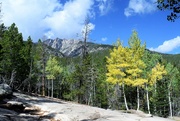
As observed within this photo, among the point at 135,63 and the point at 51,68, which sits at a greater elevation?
the point at 51,68

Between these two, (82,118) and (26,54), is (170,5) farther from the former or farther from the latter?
(26,54)

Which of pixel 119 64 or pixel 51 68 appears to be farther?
pixel 51 68

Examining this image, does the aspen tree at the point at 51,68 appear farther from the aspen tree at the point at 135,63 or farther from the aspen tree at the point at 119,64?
the aspen tree at the point at 119,64

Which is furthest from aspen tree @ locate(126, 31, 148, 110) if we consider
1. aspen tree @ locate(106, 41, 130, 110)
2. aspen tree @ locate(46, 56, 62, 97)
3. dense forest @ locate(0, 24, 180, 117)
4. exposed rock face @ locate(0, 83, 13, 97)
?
aspen tree @ locate(46, 56, 62, 97)

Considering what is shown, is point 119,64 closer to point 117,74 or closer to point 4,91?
point 117,74

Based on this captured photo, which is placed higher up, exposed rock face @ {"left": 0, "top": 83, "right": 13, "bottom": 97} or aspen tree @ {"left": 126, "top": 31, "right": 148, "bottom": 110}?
aspen tree @ {"left": 126, "top": 31, "right": 148, "bottom": 110}

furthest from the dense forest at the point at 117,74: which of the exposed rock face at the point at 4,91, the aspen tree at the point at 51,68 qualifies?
the exposed rock face at the point at 4,91

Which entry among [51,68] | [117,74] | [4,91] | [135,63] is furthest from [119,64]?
[51,68]

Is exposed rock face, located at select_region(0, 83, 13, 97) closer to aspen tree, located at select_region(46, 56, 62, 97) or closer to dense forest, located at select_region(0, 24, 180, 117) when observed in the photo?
dense forest, located at select_region(0, 24, 180, 117)

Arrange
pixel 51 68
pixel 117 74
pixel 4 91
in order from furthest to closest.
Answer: pixel 51 68, pixel 117 74, pixel 4 91

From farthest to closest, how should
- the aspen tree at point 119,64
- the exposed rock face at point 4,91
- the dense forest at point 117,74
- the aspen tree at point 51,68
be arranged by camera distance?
the aspen tree at point 51,68, the dense forest at point 117,74, the aspen tree at point 119,64, the exposed rock face at point 4,91

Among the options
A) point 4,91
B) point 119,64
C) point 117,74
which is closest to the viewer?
point 4,91

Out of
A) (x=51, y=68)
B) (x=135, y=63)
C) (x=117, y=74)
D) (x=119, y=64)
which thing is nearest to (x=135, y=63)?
(x=135, y=63)

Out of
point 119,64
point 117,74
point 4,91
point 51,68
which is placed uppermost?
point 51,68
